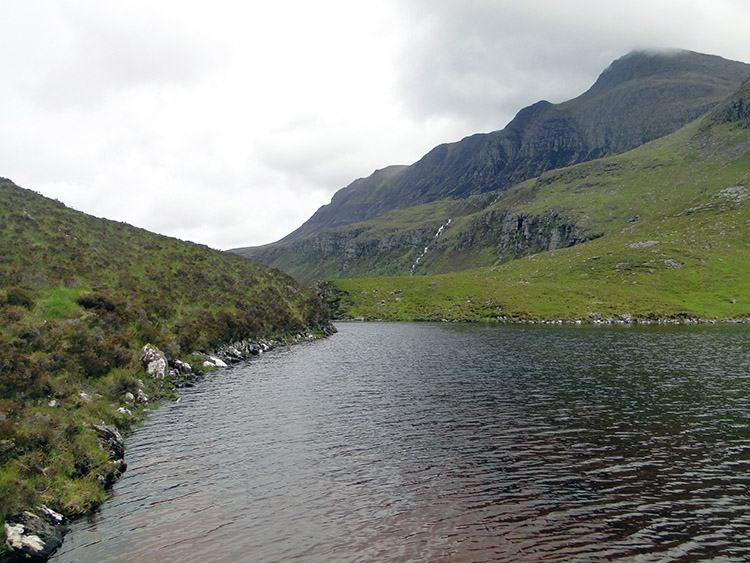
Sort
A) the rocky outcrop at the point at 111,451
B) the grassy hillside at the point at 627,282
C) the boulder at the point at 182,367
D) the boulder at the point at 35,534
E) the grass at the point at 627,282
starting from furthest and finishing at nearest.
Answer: the grassy hillside at the point at 627,282
the grass at the point at 627,282
the boulder at the point at 182,367
the rocky outcrop at the point at 111,451
the boulder at the point at 35,534

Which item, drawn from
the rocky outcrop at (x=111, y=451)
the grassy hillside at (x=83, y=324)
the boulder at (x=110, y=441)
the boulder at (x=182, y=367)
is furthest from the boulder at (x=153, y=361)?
the boulder at (x=110, y=441)

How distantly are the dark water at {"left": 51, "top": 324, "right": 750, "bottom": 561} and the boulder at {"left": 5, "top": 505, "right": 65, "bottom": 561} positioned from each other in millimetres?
712

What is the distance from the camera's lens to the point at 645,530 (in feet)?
52.7

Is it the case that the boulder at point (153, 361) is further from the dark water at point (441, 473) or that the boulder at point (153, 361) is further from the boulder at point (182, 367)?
the dark water at point (441, 473)

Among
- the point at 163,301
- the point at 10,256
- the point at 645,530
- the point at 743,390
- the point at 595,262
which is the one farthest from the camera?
the point at 595,262

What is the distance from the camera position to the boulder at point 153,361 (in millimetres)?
40719

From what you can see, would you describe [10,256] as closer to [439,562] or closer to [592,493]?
[439,562]

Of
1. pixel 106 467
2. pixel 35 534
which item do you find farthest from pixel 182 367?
pixel 35 534

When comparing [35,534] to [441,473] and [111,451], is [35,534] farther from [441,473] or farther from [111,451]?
[441,473]

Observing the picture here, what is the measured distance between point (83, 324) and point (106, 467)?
20.0 metres

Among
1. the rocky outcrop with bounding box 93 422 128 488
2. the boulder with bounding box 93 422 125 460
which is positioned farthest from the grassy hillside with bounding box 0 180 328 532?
the boulder with bounding box 93 422 125 460

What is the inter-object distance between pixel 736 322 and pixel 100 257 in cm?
14124

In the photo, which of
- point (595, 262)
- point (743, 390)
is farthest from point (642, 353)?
point (595, 262)

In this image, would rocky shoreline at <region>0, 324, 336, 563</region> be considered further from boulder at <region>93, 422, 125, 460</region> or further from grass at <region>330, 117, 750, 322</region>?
grass at <region>330, 117, 750, 322</region>
